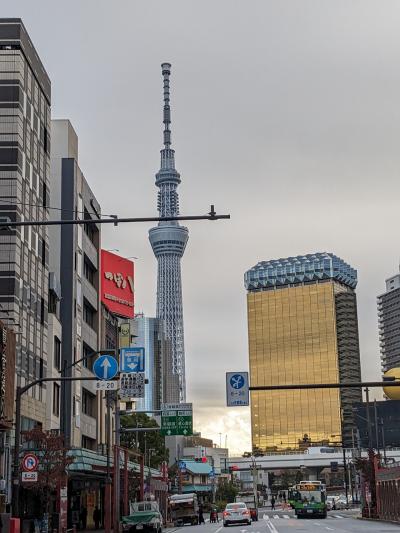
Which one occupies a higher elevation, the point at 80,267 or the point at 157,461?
the point at 80,267

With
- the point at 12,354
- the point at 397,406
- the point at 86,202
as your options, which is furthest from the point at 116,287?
the point at 397,406

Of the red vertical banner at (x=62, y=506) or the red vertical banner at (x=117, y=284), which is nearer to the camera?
the red vertical banner at (x=62, y=506)

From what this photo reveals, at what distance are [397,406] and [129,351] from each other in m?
136

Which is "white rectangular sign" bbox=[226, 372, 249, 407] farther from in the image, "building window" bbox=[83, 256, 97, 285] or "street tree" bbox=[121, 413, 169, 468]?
"street tree" bbox=[121, 413, 169, 468]

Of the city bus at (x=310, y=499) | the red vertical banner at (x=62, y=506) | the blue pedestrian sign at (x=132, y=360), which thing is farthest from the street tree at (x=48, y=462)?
the city bus at (x=310, y=499)

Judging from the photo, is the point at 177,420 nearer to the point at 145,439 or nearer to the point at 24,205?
the point at 24,205

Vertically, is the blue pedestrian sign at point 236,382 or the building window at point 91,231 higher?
the building window at point 91,231

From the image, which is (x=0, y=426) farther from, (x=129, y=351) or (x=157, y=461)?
(x=157, y=461)

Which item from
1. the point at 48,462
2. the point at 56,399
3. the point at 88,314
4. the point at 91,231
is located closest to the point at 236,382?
the point at 48,462

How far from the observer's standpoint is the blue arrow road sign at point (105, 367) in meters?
32.3

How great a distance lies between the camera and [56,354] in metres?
65.4

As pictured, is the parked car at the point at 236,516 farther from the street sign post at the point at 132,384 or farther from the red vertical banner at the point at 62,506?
the red vertical banner at the point at 62,506

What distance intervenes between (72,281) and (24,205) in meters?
14.5

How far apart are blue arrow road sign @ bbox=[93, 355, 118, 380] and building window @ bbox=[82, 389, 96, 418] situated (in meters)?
44.3
